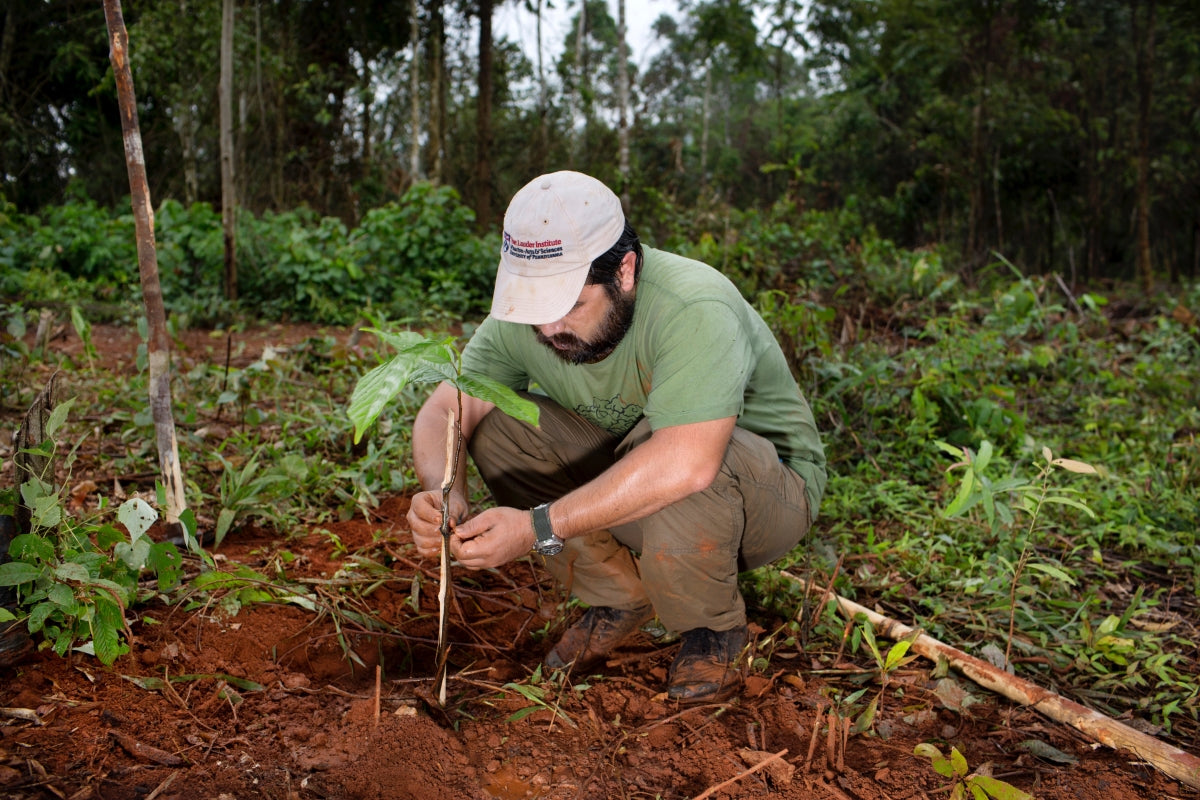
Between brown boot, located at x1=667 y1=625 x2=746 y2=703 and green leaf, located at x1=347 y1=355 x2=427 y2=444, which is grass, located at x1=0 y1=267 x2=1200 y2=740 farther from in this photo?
green leaf, located at x1=347 y1=355 x2=427 y2=444

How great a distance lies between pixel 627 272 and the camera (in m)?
1.86

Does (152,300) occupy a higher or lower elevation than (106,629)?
higher

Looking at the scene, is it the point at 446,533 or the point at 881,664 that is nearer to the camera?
the point at 446,533

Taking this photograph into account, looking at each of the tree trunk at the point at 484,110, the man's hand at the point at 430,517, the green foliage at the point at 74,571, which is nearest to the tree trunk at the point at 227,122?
the tree trunk at the point at 484,110

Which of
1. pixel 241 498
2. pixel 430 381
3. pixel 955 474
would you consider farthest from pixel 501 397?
pixel 955 474

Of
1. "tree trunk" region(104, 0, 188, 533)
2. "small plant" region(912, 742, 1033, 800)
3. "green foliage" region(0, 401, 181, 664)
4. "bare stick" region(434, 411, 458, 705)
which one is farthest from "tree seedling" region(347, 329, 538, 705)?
"small plant" region(912, 742, 1033, 800)

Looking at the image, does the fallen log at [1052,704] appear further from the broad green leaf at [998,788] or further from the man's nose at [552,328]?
the man's nose at [552,328]

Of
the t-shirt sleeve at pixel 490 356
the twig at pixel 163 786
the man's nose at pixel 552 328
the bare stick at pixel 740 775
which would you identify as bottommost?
the bare stick at pixel 740 775

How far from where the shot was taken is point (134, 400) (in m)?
3.37

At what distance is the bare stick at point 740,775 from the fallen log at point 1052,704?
1.68 ft

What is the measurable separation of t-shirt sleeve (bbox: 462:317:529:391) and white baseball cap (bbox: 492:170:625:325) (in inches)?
16.3

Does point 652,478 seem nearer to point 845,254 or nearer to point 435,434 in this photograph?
point 435,434

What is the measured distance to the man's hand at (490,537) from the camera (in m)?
1.72

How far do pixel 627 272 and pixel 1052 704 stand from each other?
130 cm
